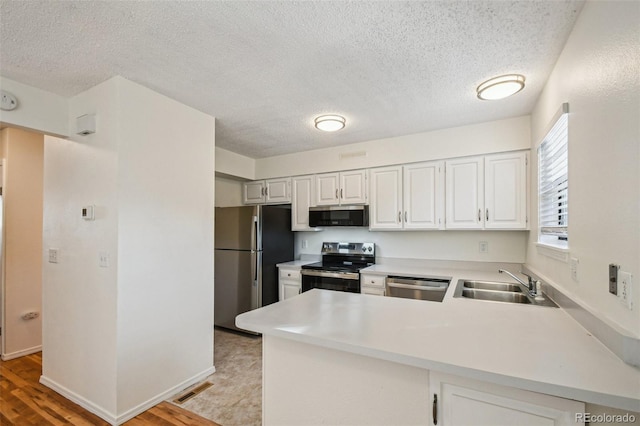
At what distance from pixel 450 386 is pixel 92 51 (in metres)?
2.57

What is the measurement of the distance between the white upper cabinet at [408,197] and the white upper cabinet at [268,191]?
1301 mm

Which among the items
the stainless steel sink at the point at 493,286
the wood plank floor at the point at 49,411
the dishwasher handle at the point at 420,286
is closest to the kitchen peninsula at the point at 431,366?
the stainless steel sink at the point at 493,286

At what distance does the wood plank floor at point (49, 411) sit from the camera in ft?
6.59

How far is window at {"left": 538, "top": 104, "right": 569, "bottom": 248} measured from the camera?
181 centimetres

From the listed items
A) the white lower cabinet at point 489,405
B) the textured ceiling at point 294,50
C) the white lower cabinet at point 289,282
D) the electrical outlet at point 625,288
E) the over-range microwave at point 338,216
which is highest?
the textured ceiling at point 294,50

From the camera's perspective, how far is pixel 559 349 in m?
1.13

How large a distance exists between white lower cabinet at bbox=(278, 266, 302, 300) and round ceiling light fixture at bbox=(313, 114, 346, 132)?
1848 millimetres

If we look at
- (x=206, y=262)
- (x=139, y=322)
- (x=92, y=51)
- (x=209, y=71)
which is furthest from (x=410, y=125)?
(x=139, y=322)

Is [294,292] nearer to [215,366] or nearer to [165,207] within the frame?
[215,366]

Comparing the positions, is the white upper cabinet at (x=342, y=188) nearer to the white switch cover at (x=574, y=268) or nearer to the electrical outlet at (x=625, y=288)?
the white switch cover at (x=574, y=268)

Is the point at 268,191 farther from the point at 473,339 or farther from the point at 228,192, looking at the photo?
the point at 473,339

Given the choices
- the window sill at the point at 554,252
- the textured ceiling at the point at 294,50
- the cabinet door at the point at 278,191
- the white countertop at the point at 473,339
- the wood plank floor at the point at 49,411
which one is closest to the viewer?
the white countertop at the point at 473,339

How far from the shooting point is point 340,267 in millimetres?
3615

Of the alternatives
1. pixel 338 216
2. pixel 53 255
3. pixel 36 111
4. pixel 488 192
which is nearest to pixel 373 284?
pixel 338 216
